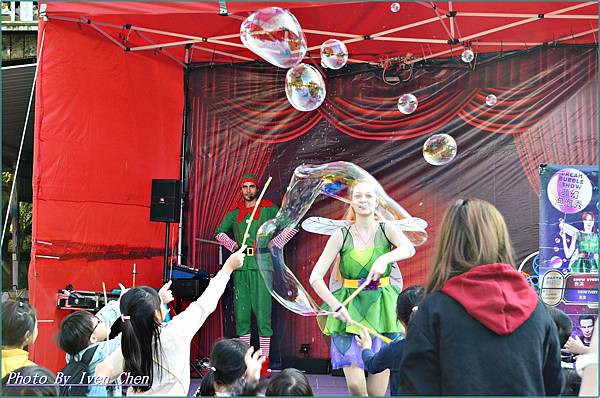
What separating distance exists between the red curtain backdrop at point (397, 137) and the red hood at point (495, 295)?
4.73 meters

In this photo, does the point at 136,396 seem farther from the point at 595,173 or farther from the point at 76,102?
the point at 595,173

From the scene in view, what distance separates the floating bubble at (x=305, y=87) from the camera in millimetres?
4387

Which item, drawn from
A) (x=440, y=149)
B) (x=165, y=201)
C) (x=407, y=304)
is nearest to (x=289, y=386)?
(x=407, y=304)

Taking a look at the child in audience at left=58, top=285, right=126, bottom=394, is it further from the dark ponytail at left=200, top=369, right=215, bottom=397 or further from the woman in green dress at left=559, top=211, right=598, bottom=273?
the woman in green dress at left=559, top=211, right=598, bottom=273

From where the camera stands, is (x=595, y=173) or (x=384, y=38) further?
(x=384, y=38)

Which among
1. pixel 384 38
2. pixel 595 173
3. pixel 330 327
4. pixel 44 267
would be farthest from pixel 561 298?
pixel 44 267

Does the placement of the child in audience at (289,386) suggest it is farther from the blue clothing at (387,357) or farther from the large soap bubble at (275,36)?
the large soap bubble at (275,36)

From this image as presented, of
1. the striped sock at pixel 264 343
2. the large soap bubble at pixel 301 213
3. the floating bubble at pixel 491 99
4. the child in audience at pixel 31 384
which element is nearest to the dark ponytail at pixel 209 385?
the child in audience at pixel 31 384

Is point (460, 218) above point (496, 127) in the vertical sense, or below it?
below

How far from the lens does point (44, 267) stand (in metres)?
5.34

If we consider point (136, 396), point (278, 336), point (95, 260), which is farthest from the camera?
point (278, 336)

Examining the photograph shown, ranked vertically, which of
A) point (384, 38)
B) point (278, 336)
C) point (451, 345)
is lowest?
point (278, 336)

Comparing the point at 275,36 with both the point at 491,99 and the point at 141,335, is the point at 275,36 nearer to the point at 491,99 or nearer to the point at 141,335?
the point at 141,335

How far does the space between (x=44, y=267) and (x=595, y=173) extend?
4.32 meters
